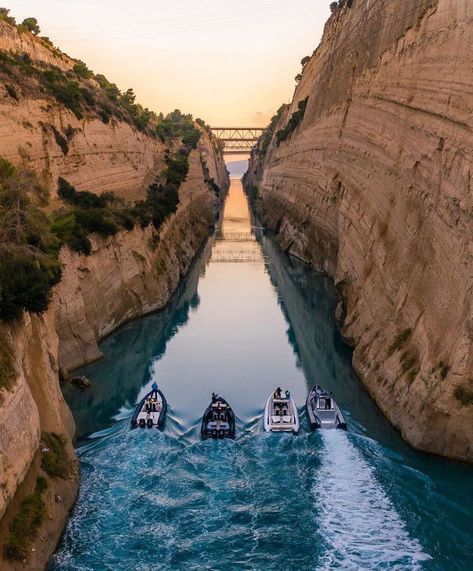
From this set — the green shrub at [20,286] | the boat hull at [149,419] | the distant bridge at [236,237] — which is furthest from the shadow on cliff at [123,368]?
the distant bridge at [236,237]

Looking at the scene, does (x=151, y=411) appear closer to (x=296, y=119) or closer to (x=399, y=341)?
(x=399, y=341)

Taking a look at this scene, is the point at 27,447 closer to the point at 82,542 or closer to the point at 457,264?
the point at 82,542

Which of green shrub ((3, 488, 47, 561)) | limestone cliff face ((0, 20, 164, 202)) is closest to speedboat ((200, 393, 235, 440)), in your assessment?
green shrub ((3, 488, 47, 561))

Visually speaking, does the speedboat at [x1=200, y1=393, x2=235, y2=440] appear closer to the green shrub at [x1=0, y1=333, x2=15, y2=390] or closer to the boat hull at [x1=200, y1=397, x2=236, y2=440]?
the boat hull at [x1=200, y1=397, x2=236, y2=440]

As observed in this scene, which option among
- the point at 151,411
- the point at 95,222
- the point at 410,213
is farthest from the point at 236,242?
the point at 151,411

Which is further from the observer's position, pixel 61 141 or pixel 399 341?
pixel 61 141

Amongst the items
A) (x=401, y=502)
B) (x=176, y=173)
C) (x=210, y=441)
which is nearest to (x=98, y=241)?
(x=210, y=441)
